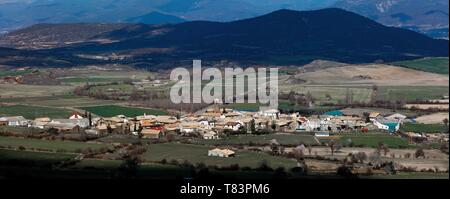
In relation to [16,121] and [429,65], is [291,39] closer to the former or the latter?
[429,65]

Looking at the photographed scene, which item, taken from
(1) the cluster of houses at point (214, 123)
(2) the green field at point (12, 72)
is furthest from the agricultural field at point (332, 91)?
(2) the green field at point (12, 72)

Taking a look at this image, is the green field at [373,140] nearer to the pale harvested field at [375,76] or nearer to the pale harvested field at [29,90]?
the pale harvested field at [375,76]

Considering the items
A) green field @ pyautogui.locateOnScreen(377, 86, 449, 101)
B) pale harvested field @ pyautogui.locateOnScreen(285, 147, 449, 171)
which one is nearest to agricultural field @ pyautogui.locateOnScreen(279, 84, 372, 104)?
green field @ pyautogui.locateOnScreen(377, 86, 449, 101)

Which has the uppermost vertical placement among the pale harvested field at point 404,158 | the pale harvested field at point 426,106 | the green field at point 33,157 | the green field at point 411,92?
the green field at point 411,92

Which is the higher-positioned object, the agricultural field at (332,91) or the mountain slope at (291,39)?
the mountain slope at (291,39)

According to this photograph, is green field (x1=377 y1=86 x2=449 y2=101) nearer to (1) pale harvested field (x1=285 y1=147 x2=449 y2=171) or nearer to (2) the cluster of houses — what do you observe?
(2) the cluster of houses

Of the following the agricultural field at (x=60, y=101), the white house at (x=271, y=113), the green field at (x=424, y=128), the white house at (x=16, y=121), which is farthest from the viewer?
the agricultural field at (x=60, y=101)

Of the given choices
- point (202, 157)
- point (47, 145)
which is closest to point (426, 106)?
point (202, 157)
